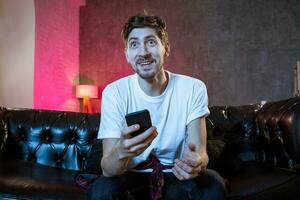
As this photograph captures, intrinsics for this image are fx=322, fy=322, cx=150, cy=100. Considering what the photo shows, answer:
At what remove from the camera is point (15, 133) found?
1.84 metres

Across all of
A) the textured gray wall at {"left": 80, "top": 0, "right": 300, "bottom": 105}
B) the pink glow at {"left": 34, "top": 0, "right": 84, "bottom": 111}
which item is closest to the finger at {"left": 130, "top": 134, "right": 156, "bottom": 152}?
the pink glow at {"left": 34, "top": 0, "right": 84, "bottom": 111}

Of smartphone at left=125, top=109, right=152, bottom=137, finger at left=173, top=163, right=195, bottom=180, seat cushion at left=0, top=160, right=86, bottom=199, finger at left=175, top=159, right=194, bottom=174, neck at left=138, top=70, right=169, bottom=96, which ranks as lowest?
seat cushion at left=0, top=160, right=86, bottom=199

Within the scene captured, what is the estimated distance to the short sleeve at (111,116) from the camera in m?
1.10

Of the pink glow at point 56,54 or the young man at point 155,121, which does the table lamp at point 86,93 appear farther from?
the young man at point 155,121

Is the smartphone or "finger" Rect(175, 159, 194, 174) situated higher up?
the smartphone

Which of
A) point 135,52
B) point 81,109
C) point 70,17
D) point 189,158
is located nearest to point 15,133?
point 135,52

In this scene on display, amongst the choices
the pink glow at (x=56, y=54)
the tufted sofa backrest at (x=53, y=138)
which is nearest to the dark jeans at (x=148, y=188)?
the tufted sofa backrest at (x=53, y=138)

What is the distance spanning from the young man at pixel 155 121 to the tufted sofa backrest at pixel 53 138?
65cm

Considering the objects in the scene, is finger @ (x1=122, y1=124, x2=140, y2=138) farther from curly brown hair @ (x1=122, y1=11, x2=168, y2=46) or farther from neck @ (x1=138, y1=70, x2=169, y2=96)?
curly brown hair @ (x1=122, y1=11, x2=168, y2=46)

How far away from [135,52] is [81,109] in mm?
3171

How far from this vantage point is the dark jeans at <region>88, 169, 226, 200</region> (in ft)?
3.19

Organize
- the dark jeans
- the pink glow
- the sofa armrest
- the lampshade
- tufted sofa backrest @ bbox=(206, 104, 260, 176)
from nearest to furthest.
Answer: the dark jeans
the sofa armrest
tufted sofa backrest @ bbox=(206, 104, 260, 176)
the pink glow
the lampshade

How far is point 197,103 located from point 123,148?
0.40m

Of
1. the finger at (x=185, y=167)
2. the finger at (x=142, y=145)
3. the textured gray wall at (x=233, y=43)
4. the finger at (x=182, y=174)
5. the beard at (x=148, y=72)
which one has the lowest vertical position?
the finger at (x=182, y=174)
